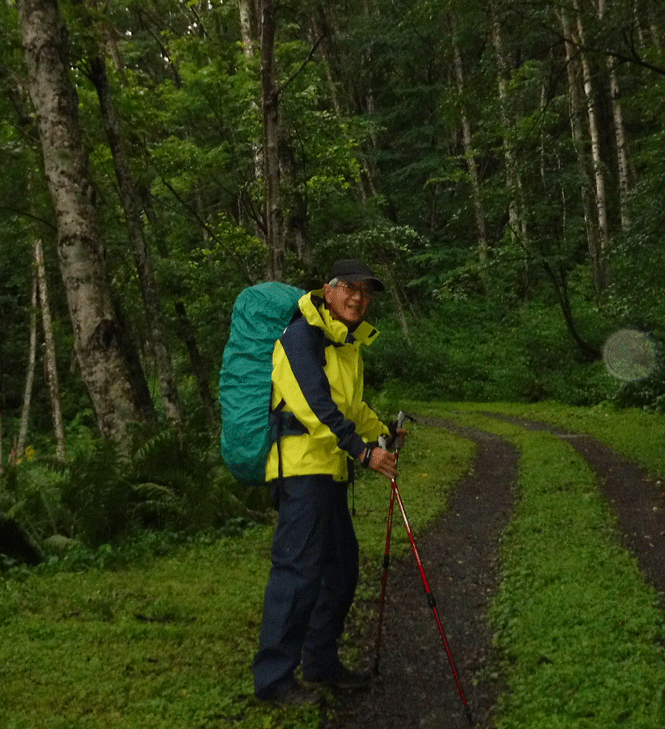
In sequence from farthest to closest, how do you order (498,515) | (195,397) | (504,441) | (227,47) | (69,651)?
(195,397)
(227,47)
(504,441)
(498,515)
(69,651)

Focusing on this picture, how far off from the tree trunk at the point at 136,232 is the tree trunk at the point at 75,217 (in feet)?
11.4

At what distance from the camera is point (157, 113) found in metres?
17.1

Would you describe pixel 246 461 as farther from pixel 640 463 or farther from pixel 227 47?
pixel 227 47

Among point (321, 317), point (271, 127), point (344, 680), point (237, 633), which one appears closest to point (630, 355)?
point (271, 127)

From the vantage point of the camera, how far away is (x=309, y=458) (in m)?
4.38

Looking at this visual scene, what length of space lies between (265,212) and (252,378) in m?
12.6

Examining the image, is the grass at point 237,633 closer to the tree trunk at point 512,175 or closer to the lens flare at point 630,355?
the tree trunk at point 512,175

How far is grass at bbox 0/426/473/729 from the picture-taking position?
4.41 meters

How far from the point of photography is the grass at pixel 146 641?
4.41m

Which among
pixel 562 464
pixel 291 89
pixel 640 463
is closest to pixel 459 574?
pixel 562 464

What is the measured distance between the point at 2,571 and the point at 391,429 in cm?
451

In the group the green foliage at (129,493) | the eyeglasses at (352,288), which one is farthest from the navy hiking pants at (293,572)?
the green foliage at (129,493)

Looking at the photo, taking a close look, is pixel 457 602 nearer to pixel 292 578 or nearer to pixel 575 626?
pixel 575 626

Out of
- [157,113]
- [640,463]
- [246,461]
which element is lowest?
[640,463]
